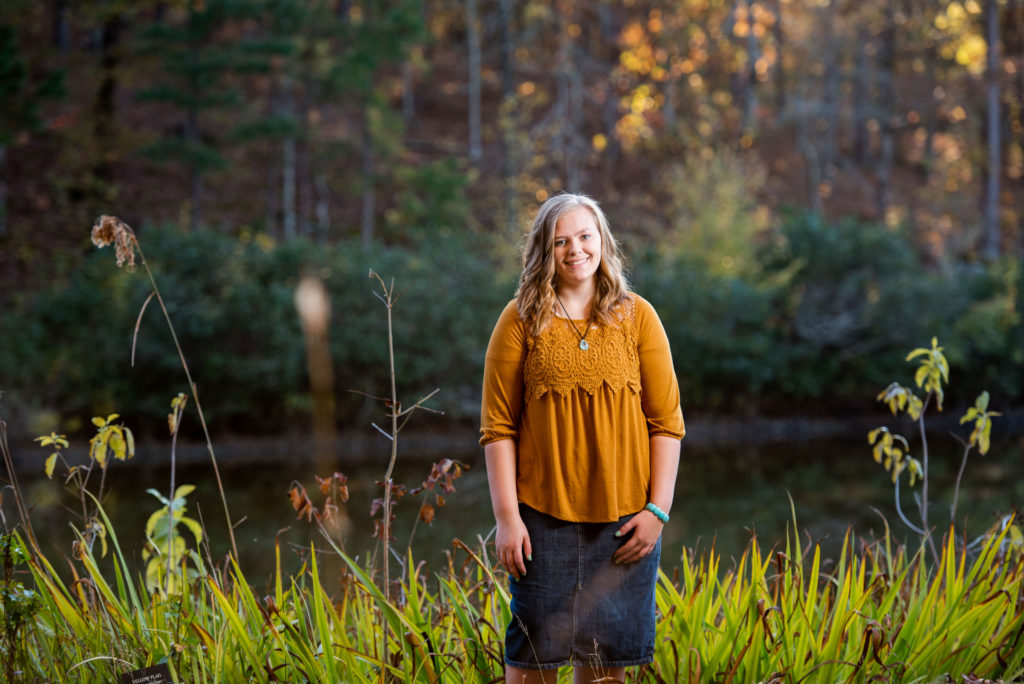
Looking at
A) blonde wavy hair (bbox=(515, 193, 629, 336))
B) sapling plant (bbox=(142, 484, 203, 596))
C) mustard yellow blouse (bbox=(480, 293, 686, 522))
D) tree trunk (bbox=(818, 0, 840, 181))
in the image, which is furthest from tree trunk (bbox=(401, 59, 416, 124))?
mustard yellow blouse (bbox=(480, 293, 686, 522))

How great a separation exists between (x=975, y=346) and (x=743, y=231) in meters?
4.84

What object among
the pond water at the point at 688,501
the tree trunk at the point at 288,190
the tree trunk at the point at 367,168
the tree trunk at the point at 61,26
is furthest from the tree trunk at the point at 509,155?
the tree trunk at the point at 61,26

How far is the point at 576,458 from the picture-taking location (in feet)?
7.53

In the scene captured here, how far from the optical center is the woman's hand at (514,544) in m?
2.24

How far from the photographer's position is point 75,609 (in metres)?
2.73

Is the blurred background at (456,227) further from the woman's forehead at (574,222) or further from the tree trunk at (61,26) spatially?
the woman's forehead at (574,222)

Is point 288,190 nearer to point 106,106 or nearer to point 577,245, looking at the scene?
point 106,106

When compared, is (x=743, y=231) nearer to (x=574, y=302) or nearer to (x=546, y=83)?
(x=546, y=83)

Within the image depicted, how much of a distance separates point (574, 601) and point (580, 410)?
17.9 inches

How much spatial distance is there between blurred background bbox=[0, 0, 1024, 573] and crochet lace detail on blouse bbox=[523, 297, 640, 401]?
668 centimetres

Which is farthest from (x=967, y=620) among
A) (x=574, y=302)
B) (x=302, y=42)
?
(x=302, y=42)

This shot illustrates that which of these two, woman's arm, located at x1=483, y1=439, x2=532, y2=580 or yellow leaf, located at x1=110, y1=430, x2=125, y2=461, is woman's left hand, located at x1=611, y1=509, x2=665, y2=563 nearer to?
woman's arm, located at x1=483, y1=439, x2=532, y2=580

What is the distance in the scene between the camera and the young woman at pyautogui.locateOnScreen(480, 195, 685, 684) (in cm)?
228

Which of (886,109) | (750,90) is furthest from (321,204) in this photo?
(886,109)
